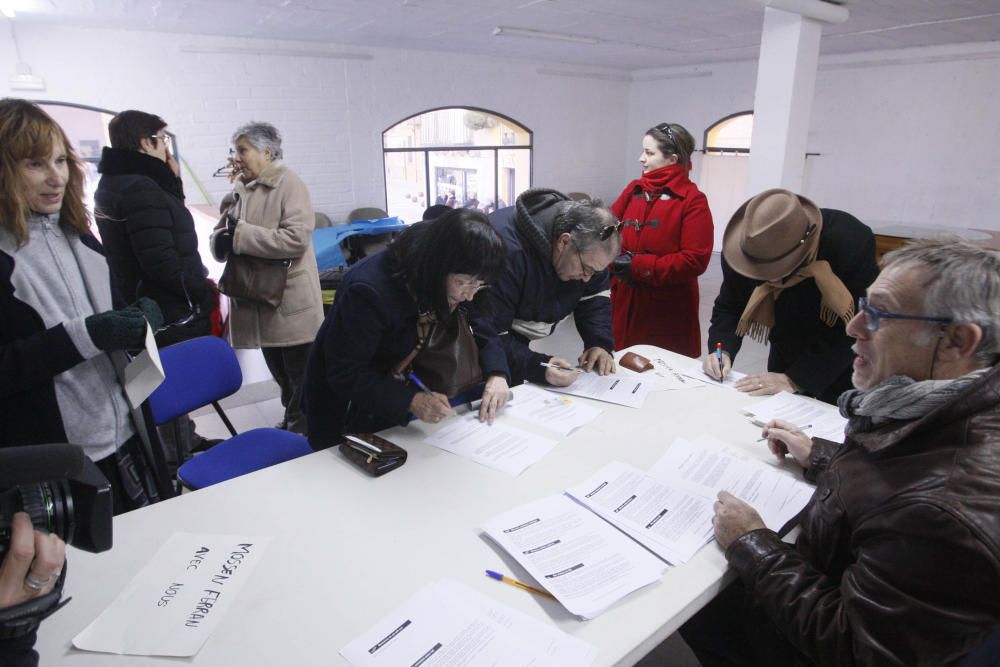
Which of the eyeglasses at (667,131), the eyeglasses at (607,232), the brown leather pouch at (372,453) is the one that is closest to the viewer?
the brown leather pouch at (372,453)

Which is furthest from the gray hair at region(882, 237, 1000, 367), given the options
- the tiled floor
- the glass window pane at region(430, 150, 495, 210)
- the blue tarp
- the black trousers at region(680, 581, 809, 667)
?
the glass window pane at region(430, 150, 495, 210)

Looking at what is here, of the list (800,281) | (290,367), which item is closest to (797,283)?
(800,281)

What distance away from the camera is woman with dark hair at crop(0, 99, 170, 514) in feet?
4.28

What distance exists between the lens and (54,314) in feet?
4.52

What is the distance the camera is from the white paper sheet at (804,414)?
5.26ft

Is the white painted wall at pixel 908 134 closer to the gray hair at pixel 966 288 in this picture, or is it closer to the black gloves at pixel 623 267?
the black gloves at pixel 623 267

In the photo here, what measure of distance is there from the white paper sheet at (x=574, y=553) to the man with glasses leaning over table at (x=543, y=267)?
71 centimetres

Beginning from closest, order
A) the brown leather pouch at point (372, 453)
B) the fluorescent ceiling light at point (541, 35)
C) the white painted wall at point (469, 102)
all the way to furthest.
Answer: the brown leather pouch at point (372, 453)
the white painted wall at point (469, 102)
the fluorescent ceiling light at point (541, 35)

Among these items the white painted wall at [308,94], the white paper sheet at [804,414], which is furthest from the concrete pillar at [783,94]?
the white painted wall at [308,94]

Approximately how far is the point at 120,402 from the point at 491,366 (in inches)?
37.9

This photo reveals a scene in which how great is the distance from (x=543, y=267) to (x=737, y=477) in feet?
2.92

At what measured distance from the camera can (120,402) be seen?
58.7 inches

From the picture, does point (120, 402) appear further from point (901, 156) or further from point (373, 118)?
point (901, 156)

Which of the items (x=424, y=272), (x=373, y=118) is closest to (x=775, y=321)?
(x=424, y=272)
